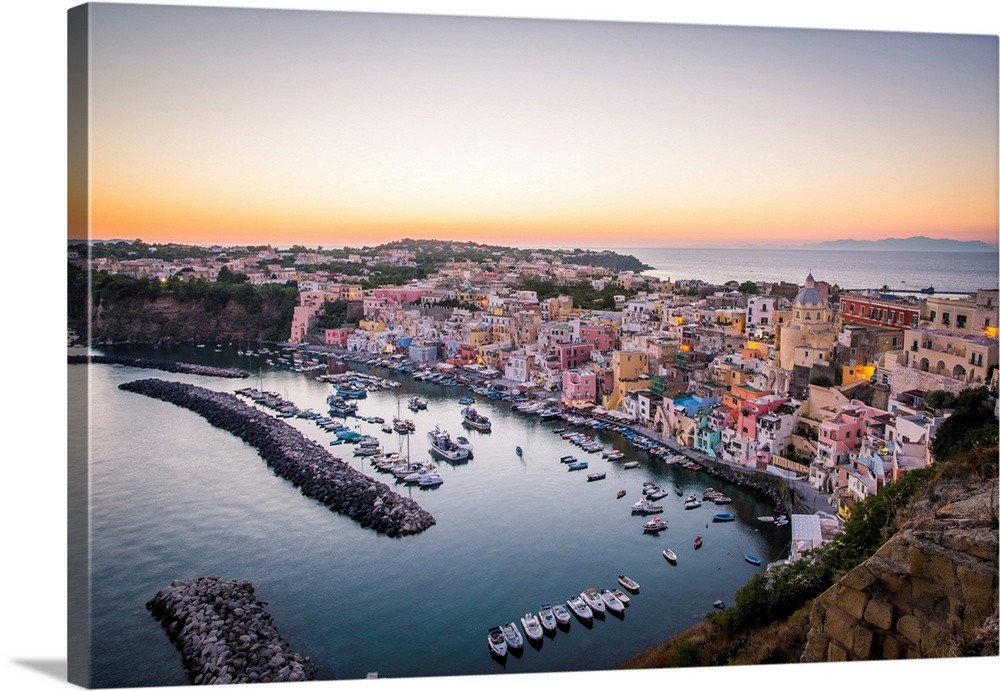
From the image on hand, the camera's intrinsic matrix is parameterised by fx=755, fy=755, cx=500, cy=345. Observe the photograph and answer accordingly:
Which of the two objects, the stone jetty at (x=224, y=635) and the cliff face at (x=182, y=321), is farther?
the cliff face at (x=182, y=321)

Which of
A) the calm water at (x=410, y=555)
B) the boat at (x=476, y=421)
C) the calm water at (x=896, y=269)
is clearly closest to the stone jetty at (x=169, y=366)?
the calm water at (x=410, y=555)

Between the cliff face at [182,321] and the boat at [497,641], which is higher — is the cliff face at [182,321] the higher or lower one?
the higher one

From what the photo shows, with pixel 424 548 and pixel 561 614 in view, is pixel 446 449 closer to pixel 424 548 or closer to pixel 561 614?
pixel 424 548

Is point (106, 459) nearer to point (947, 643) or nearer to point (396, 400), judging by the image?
point (396, 400)

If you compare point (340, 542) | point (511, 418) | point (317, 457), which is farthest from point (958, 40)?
point (511, 418)

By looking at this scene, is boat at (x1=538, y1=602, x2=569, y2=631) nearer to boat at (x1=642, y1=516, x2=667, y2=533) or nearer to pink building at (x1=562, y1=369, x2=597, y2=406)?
boat at (x1=642, y1=516, x2=667, y2=533)

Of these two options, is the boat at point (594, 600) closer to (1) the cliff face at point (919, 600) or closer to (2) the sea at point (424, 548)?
(2) the sea at point (424, 548)
